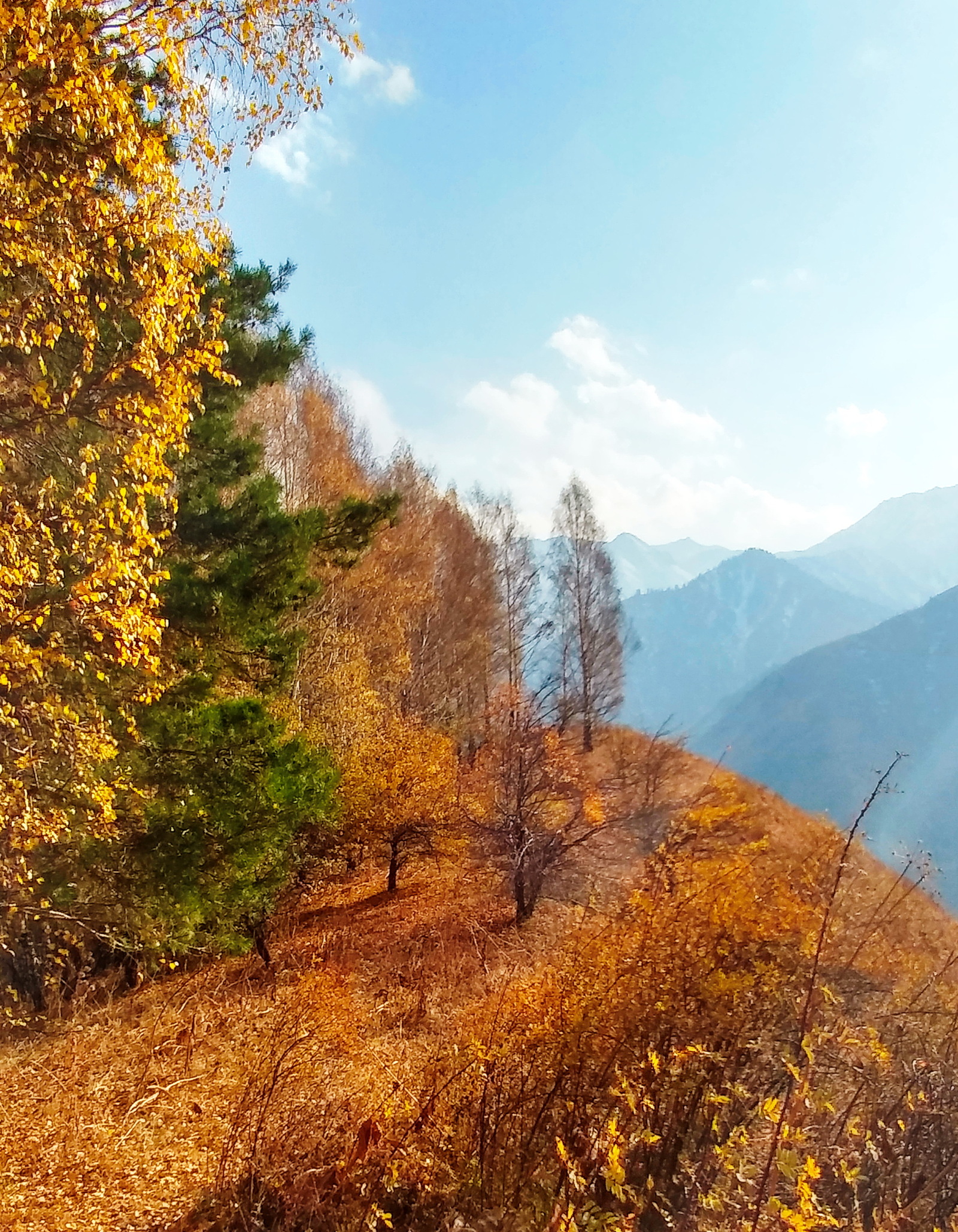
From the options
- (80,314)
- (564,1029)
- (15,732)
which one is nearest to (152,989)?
(15,732)

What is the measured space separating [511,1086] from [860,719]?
175568 millimetres

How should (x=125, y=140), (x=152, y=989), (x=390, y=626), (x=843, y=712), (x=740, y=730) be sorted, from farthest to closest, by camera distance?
1. (x=740, y=730)
2. (x=843, y=712)
3. (x=390, y=626)
4. (x=152, y=989)
5. (x=125, y=140)

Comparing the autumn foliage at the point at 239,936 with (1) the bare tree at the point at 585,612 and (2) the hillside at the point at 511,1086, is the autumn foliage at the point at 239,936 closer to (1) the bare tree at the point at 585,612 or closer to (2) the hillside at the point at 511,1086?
(2) the hillside at the point at 511,1086

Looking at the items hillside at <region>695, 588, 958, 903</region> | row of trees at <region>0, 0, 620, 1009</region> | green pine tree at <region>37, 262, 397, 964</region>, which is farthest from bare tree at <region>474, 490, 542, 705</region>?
hillside at <region>695, 588, 958, 903</region>

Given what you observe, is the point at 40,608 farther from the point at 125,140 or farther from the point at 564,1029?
the point at 564,1029

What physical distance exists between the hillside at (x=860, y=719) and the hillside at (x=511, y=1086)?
125669 millimetres

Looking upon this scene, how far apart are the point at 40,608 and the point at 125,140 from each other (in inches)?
85.4

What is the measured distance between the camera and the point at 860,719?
153 metres

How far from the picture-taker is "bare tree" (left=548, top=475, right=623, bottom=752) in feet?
75.6

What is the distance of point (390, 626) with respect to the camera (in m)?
15.9

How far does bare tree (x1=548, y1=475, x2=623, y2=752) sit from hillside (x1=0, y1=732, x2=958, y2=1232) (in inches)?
638

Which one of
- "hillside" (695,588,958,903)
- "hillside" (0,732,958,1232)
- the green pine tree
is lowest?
"hillside" (695,588,958,903)

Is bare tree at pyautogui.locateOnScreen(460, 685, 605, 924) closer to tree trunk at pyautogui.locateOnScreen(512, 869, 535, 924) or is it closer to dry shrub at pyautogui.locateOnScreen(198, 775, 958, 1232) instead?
tree trunk at pyautogui.locateOnScreen(512, 869, 535, 924)

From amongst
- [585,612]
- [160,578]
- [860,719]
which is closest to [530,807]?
[160,578]
